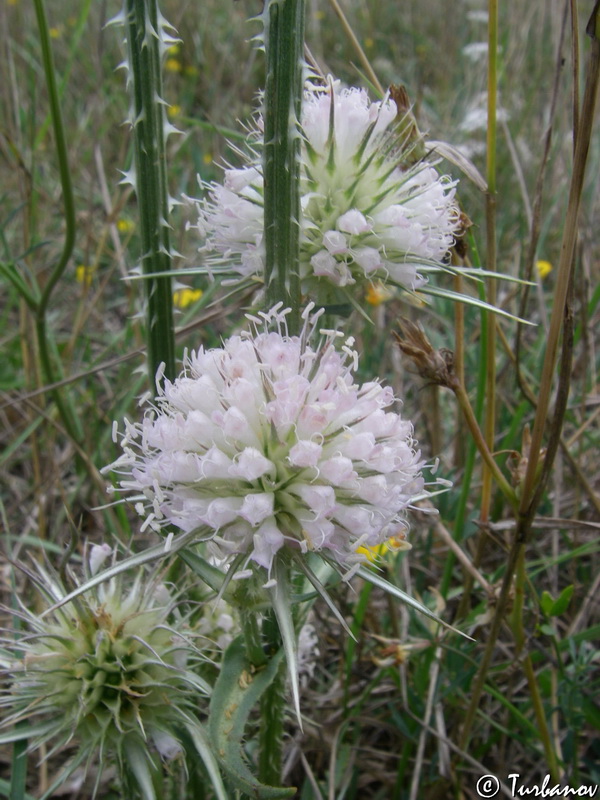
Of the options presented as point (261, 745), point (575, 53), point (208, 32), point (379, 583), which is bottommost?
point (261, 745)

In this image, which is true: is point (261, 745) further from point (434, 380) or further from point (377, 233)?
point (377, 233)

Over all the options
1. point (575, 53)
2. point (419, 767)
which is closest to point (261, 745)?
point (419, 767)

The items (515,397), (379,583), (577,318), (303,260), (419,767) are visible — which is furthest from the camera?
(577,318)

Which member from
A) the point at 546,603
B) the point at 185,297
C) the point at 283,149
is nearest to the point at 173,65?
the point at 185,297

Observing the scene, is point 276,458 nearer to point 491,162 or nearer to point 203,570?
point 203,570

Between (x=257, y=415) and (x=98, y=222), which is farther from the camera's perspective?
(x=98, y=222)

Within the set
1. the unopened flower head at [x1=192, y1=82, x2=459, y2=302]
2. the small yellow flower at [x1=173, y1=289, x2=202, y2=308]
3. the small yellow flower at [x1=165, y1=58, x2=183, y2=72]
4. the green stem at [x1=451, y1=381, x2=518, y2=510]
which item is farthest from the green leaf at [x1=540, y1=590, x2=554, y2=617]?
the small yellow flower at [x1=165, y1=58, x2=183, y2=72]

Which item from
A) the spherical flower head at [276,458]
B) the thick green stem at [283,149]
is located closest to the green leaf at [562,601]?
the spherical flower head at [276,458]

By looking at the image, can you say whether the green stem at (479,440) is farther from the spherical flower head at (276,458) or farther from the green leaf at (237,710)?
the green leaf at (237,710)

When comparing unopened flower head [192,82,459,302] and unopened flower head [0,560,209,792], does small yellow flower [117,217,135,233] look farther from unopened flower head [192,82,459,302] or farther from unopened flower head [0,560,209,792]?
unopened flower head [0,560,209,792]
